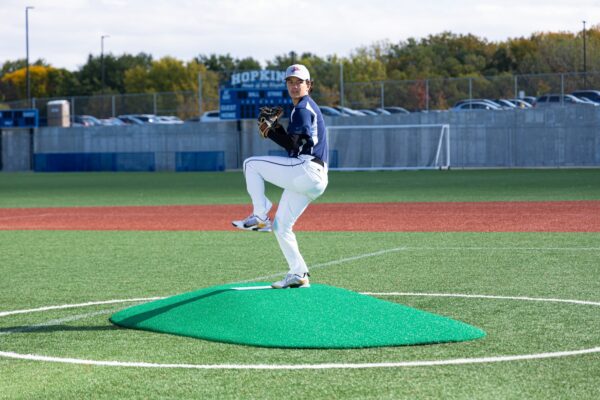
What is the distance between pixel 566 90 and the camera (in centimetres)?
5519

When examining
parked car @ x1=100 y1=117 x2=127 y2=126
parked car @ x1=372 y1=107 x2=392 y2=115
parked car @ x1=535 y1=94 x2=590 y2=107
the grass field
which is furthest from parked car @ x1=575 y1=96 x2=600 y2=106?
the grass field

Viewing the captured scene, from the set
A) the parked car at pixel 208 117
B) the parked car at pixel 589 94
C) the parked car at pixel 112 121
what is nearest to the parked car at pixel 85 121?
the parked car at pixel 112 121

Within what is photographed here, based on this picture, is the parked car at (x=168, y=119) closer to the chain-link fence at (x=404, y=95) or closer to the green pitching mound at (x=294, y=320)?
the chain-link fence at (x=404, y=95)

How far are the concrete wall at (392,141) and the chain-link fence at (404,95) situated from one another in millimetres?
2057

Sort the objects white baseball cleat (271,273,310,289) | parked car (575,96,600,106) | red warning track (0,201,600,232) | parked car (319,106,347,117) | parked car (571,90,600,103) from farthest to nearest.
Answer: parked car (319,106,347,117) < parked car (571,90,600,103) < parked car (575,96,600,106) < red warning track (0,201,600,232) < white baseball cleat (271,273,310,289)

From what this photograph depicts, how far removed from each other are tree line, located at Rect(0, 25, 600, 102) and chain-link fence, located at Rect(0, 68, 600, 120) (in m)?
14.7

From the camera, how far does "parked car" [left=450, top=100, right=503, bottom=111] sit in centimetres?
5694

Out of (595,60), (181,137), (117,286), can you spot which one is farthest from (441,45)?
(117,286)

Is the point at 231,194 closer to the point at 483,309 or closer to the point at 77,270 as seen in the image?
the point at 77,270

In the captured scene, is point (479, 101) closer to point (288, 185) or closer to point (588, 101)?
point (588, 101)

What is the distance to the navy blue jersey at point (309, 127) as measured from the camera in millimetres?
9391

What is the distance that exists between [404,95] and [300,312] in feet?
175

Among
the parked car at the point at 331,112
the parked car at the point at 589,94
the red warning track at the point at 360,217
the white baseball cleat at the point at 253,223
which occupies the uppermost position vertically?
the parked car at the point at 589,94

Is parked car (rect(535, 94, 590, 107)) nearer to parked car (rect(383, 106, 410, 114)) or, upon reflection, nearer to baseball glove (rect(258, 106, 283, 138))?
parked car (rect(383, 106, 410, 114))
